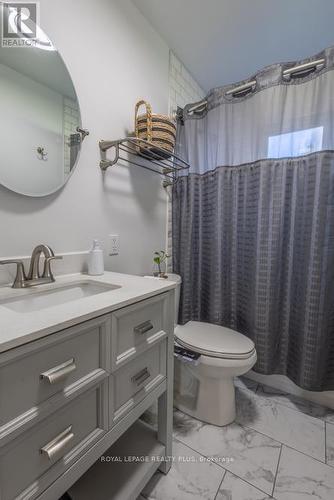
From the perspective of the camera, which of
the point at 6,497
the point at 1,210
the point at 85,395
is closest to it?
the point at 6,497

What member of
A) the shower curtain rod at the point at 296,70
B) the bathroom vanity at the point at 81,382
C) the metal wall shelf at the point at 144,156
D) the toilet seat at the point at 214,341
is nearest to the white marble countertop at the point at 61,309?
the bathroom vanity at the point at 81,382

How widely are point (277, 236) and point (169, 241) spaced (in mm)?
792

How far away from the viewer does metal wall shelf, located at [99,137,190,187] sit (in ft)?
4.10

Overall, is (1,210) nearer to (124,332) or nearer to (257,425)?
(124,332)

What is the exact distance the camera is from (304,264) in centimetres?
142

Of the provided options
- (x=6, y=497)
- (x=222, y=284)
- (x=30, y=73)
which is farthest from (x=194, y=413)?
(x=30, y=73)

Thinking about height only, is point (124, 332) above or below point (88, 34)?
below

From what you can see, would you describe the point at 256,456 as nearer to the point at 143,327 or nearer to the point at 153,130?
the point at 143,327

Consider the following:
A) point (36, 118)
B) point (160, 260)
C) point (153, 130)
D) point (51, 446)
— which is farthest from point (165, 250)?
point (51, 446)

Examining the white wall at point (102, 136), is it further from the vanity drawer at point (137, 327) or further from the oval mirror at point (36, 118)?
the vanity drawer at point (137, 327)

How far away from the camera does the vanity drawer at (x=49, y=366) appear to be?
1.60ft

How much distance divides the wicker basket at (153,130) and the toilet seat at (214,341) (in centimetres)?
110

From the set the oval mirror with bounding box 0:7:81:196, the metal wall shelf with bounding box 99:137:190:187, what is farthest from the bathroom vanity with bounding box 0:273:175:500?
the metal wall shelf with bounding box 99:137:190:187

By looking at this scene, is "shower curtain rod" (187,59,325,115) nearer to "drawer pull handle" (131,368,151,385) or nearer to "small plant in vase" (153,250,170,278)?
"small plant in vase" (153,250,170,278)
